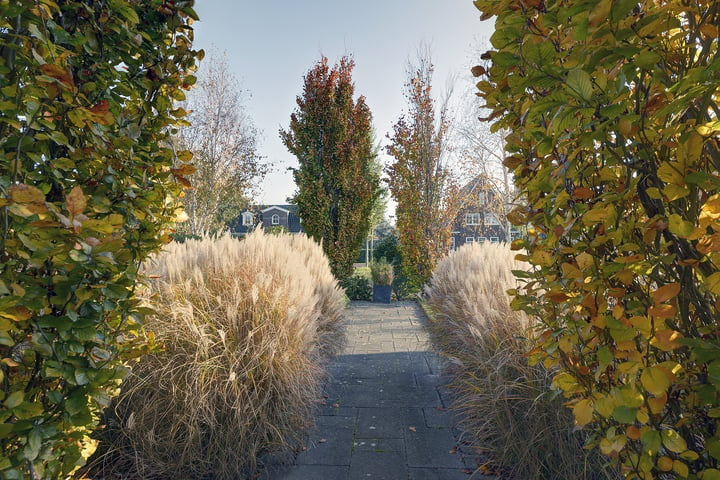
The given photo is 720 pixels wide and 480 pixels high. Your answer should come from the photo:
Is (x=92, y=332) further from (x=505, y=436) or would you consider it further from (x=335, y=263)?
(x=335, y=263)

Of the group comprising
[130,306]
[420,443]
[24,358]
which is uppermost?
[130,306]

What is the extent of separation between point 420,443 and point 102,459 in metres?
2.23

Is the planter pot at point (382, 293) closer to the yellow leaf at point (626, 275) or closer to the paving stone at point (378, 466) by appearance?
the paving stone at point (378, 466)

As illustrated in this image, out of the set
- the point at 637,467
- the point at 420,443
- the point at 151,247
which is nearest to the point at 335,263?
the point at 420,443

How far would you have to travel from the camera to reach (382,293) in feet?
36.9

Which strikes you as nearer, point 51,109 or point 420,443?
point 51,109

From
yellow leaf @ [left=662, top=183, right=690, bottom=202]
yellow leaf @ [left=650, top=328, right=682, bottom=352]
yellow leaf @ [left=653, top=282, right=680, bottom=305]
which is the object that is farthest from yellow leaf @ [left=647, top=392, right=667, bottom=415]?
yellow leaf @ [left=662, top=183, right=690, bottom=202]

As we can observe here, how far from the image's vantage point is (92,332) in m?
1.26

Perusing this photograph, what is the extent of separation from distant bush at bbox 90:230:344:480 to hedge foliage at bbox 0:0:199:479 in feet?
3.05

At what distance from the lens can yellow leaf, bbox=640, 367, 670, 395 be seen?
0.83 meters

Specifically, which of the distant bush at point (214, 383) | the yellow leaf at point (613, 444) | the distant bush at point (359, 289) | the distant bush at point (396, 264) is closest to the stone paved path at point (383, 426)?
the distant bush at point (214, 383)

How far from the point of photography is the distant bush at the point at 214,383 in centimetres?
245

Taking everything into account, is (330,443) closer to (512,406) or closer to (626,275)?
(512,406)

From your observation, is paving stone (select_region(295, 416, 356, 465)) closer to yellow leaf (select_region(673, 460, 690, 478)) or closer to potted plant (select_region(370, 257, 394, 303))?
yellow leaf (select_region(673, 460, 690, 478))
